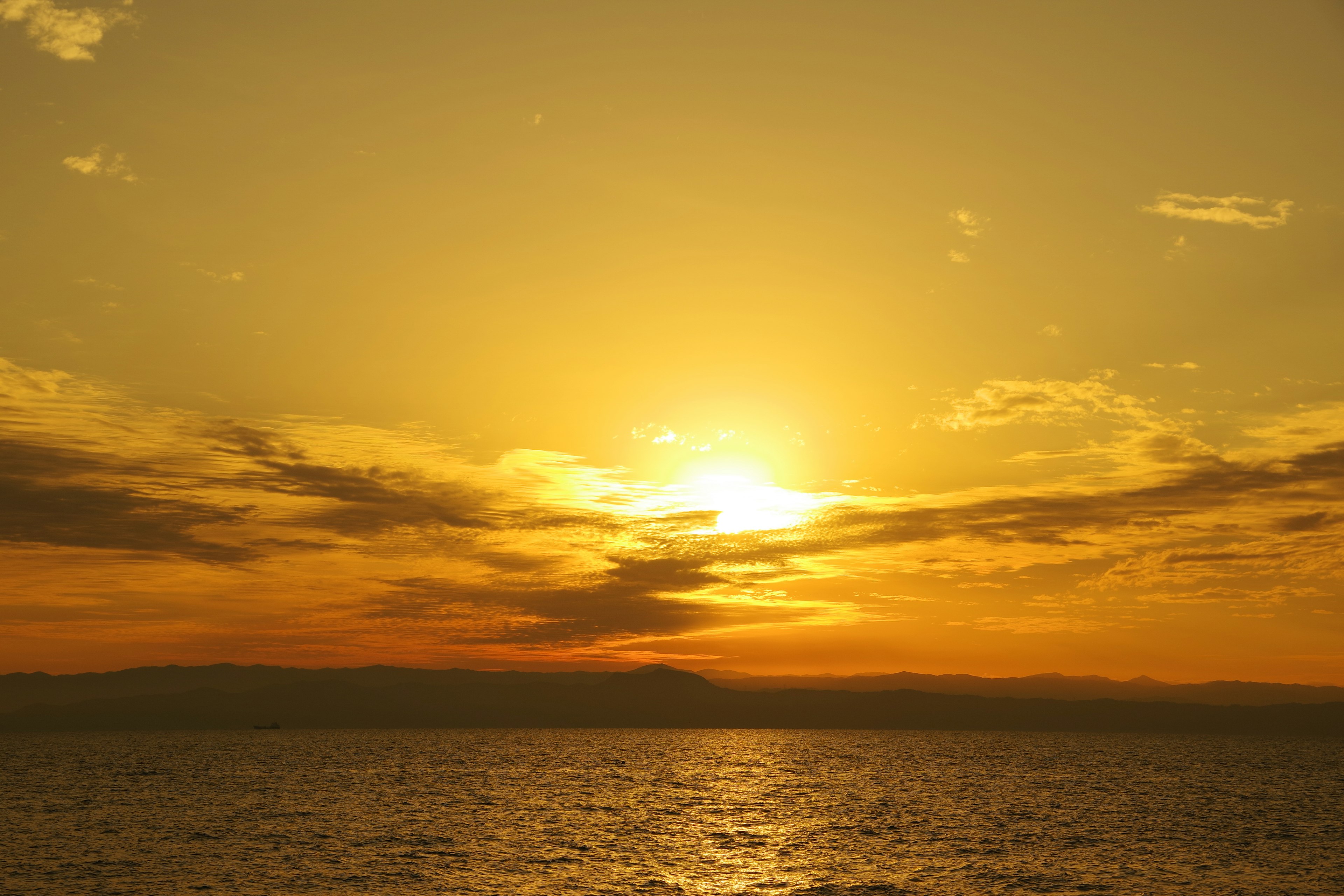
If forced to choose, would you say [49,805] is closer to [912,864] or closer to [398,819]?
[398,819]

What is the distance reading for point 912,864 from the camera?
2945 inches

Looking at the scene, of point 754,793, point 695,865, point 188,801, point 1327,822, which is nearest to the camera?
point 695,865

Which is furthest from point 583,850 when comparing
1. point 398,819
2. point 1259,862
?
Result: point 1259,862

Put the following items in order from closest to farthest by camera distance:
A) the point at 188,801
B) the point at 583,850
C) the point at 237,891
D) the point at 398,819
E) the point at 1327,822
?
the point at 237,891
the point at 583,850
the point at 398,819
the point at 1327,822
the point at 188,801

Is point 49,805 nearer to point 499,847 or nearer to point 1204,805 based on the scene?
point 499,847

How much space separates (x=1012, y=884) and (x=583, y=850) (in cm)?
3491

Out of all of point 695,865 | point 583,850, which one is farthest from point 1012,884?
point 583,850

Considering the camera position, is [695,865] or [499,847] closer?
[695,865]

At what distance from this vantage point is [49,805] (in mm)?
119375

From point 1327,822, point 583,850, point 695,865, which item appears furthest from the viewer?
point 1327,822

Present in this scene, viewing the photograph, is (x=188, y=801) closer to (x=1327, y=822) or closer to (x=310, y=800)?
(x=310, y=800)

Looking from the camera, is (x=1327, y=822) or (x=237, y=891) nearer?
(x=237, y=891)

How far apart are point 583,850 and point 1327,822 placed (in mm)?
96813

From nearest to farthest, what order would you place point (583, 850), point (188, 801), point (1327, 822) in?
point (583, 850)
point (1327, 822)
point (188, 801)
